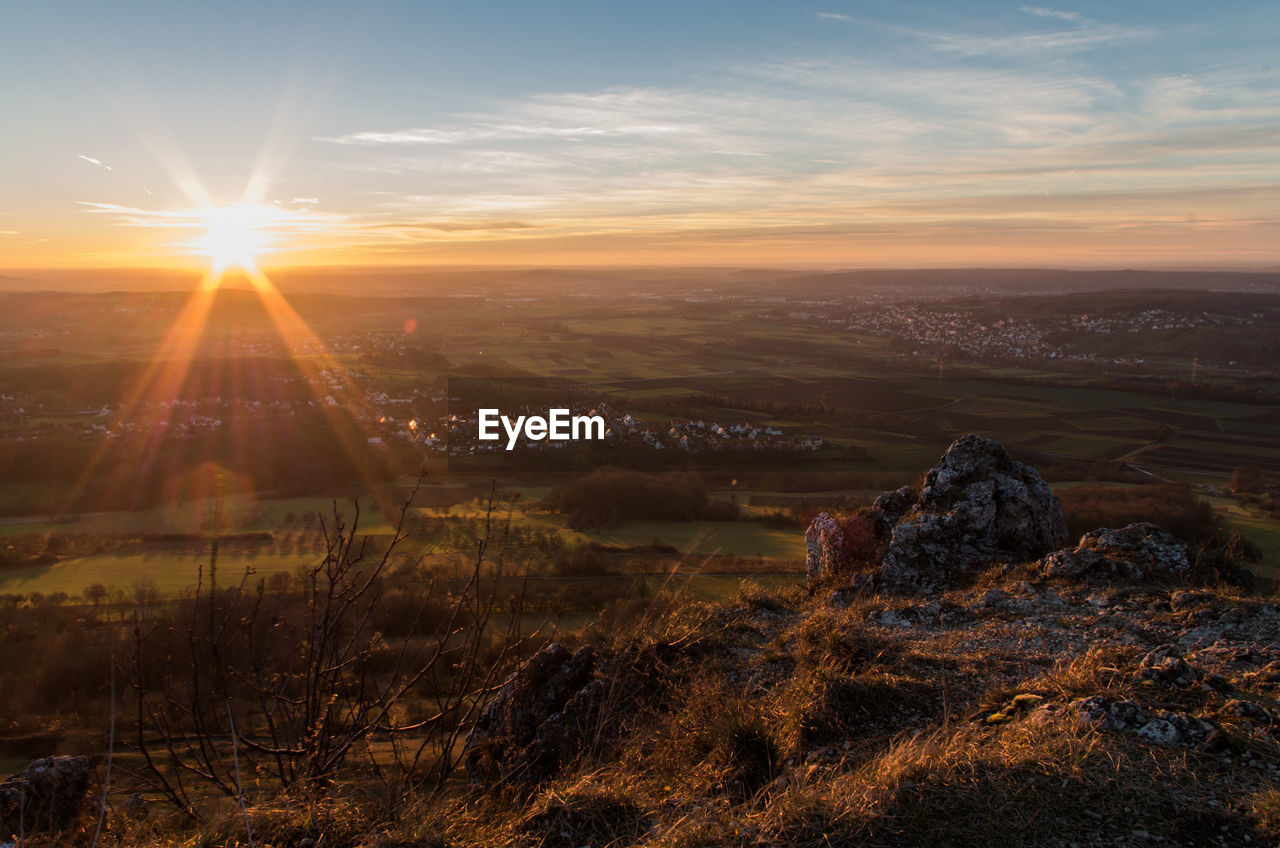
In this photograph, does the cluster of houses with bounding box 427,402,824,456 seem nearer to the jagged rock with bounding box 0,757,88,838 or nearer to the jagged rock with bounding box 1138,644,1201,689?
the jagged rock with bounding box 1138,644,1201,689

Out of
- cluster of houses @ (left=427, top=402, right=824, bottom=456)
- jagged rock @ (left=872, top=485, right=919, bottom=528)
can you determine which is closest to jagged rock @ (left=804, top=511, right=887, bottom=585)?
jagged rock @ (left=872, top=485, right=919, bottom=528)

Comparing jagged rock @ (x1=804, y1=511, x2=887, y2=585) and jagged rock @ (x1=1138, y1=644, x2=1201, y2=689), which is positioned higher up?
jagged rock @ (x1=1138, y1=644, x2=1201, y2=689)

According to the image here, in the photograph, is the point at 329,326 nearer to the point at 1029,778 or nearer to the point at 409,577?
the point at 409,577

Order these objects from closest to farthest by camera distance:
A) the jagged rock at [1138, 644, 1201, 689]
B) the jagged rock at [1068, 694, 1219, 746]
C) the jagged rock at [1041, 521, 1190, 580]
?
the jagged rock at [1068, 694, 1219, 746] < the jagged rock at [1138, 644, 1201, 689] < the jagged rock at [1041, 521, 1190, 580]

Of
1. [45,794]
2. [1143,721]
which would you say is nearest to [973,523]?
[1143,721]

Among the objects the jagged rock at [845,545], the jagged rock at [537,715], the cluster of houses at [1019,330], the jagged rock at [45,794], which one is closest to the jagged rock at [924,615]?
the jagged rock at [845,545]

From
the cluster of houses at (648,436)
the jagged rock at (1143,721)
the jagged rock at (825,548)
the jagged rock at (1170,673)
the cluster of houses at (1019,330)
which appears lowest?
the cluster of houses at (648,436)

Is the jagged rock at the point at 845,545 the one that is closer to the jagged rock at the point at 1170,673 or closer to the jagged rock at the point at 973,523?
the jagged rock at the point at 973,523

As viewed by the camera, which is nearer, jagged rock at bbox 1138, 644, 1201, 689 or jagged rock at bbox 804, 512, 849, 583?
jagged rock at bbox 1138, 644, 1201, 689
